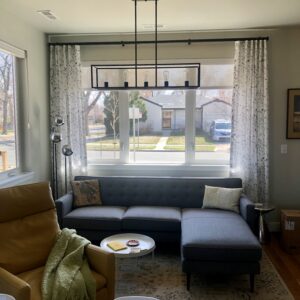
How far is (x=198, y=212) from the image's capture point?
3.94 metres

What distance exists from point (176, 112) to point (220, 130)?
27.1 inches

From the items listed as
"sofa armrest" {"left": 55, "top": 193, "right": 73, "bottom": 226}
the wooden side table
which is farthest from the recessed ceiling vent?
the wooden side table

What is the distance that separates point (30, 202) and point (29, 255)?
430mm

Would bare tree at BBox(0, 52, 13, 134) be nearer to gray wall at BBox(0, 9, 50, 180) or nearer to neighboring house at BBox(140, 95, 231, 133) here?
gray wall at BBox(0, 9, 50, 180)

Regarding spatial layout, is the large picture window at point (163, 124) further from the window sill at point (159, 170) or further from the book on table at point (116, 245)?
the book on table at point (116, 245)

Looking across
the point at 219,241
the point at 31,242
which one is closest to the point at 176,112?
the point at 219,241

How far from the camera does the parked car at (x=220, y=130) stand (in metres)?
4.66

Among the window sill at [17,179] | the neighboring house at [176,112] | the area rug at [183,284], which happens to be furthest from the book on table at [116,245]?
the neighboring house at [176,112]

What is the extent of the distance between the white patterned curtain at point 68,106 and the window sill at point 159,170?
0.28 m

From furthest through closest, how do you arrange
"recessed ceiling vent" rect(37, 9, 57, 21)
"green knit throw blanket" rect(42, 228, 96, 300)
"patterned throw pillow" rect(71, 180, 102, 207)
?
"patterned throw pillow" rect(71, 180, 102, 207)
"recessed ceiling vent" rect(37, 9, 57, 21)
"green knit throw blanket" rect(42, 228, 96, 300)

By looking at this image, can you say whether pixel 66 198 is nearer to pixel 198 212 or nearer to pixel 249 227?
pixel 198 212

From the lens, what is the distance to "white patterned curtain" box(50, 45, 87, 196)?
15.0 ft

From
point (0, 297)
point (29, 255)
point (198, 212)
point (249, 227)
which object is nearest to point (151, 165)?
point (198, 212)

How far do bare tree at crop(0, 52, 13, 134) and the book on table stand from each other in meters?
1.87
